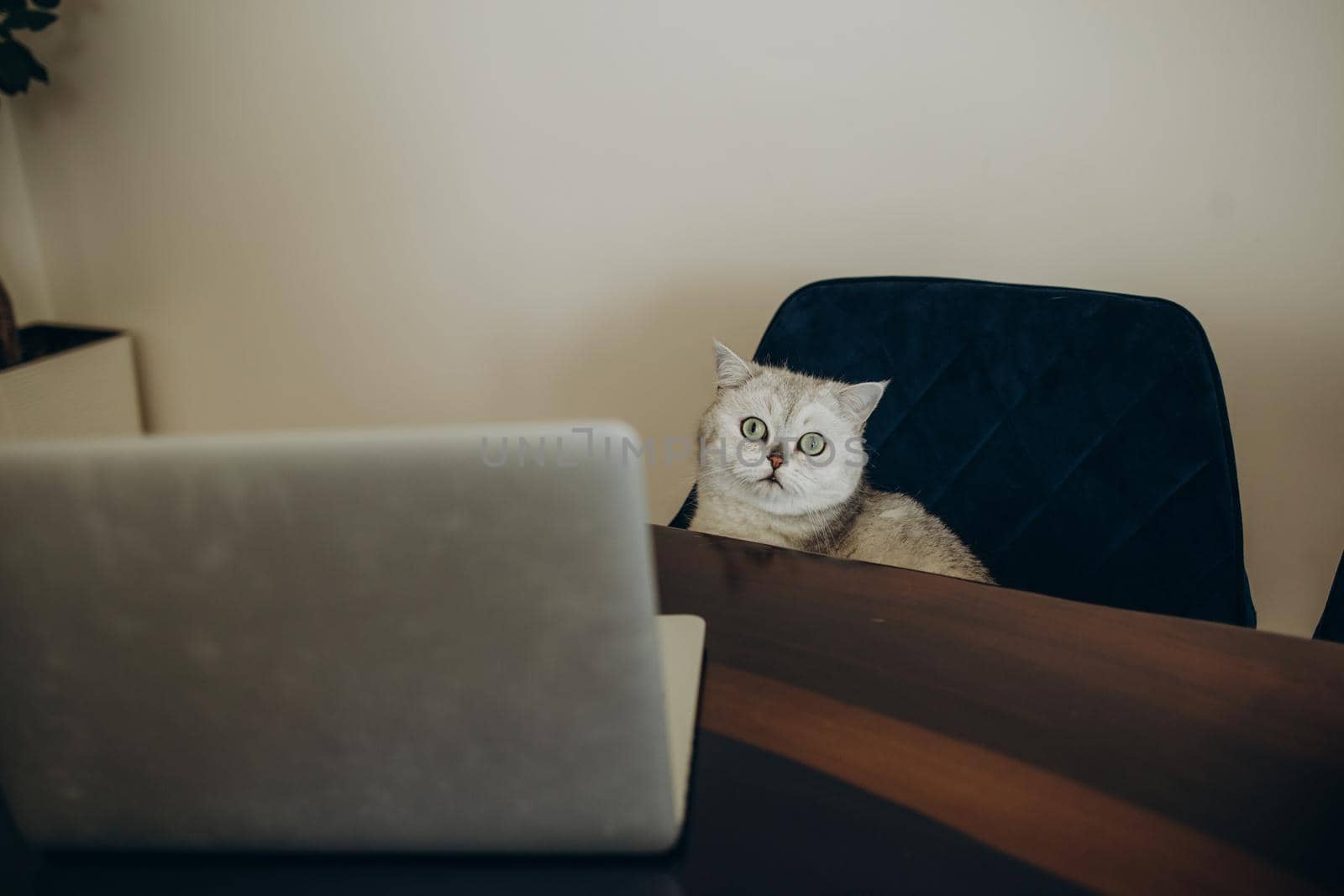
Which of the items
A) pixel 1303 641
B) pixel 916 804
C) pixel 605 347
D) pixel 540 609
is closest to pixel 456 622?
pixel 540 609

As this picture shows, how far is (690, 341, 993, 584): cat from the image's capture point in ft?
3.44

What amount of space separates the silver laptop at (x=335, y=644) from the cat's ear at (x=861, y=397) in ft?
2.20

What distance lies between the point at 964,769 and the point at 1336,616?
22.4 inches

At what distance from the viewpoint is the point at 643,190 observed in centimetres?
157

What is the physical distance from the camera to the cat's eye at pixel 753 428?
1093mm

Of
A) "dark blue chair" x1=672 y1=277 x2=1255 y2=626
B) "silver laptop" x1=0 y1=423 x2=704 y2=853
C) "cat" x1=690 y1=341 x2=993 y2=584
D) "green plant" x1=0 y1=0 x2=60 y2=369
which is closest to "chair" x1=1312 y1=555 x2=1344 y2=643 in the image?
"dark blue chair" x1=672 y1=277 x2=1255 y2=626

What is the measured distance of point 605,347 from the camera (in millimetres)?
1736

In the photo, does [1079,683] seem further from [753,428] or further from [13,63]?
[13,63]

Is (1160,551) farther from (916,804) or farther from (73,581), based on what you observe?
(73,581)

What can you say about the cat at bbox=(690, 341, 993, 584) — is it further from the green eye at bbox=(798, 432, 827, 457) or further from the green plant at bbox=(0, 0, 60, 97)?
the green plant at bbox=(0, 0, 60, 97)

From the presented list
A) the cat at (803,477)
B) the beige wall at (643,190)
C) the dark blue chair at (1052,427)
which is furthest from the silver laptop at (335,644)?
the beige wall at (643,190)

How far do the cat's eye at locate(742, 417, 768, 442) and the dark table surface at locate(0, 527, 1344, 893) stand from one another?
40 cm

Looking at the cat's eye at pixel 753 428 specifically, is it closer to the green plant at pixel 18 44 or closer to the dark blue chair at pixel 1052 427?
the dark blue chair at pixel 1052 427

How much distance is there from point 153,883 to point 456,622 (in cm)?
25
